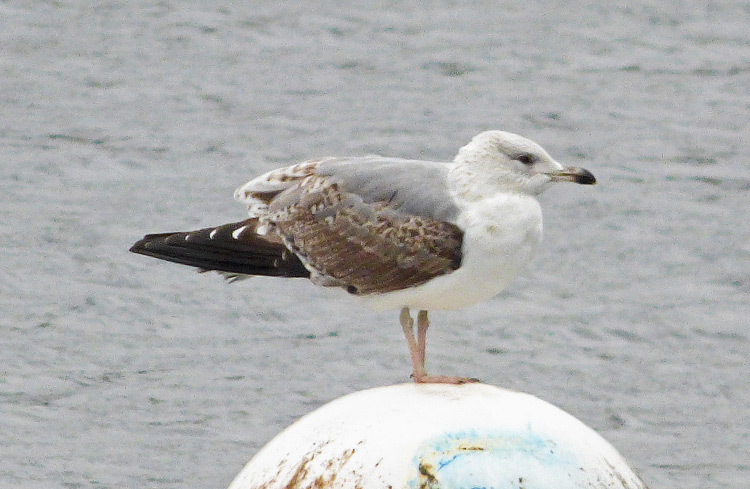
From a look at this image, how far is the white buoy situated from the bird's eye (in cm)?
119

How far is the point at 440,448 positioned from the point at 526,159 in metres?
1.63

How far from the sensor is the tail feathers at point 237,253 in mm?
7609

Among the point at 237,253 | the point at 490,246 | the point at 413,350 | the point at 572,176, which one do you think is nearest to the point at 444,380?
the point at 413,350

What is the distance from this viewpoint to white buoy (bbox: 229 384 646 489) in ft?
19.1

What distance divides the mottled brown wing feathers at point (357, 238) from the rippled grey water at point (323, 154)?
0.28 meters

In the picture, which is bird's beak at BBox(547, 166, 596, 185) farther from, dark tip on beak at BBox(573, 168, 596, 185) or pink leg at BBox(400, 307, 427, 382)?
pink leg at BBox(400, 307, 427, 382)

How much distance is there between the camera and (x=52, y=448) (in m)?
10.9

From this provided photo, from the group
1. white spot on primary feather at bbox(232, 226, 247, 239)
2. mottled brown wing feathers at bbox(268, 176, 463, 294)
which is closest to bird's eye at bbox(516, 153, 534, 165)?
mottled brown wing feathers at bbox(268, 176, 463, 294)

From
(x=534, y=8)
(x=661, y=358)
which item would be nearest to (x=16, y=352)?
(x=661, y=358)

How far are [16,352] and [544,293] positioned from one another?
3890mm

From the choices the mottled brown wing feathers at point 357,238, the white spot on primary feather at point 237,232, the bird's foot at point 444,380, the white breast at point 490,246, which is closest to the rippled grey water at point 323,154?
the mottled brown wing feathers at point 357,238

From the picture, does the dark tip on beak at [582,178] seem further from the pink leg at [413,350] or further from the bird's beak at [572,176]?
the pink leg at [413,350]

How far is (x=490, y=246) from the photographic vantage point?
6.80 metres

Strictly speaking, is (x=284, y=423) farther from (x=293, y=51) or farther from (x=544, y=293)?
(x=293, y=51)
